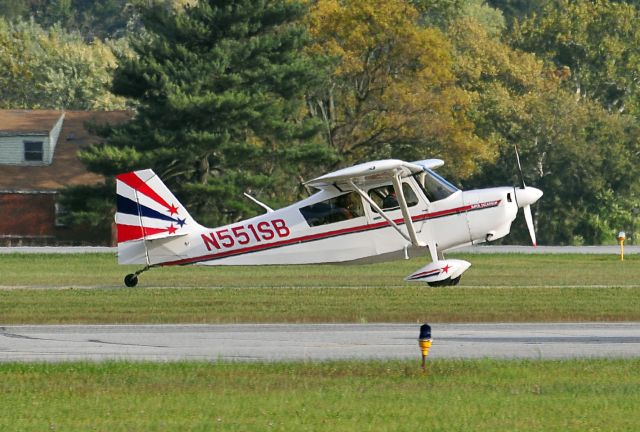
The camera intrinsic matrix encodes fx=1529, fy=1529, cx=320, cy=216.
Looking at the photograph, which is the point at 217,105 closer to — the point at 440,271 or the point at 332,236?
the point at 332,236

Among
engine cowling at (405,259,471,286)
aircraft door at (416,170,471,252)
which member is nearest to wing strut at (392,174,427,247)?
aircraft door at (416,170,471,252)

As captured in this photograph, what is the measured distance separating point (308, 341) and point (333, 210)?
36.0 feet

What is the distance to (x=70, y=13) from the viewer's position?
137000mm

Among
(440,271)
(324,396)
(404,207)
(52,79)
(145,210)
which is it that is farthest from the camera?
(52,79)

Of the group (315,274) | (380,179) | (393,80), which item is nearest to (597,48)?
(393,80)

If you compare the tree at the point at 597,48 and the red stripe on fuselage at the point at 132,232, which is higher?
the tree at the point at 597,48

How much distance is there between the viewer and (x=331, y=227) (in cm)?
3103

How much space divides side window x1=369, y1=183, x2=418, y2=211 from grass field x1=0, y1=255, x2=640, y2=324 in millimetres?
1689

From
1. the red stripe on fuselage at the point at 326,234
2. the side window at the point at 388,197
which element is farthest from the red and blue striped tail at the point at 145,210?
the side window at the point at 388,197

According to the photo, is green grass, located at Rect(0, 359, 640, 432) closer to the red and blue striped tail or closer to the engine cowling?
the engine cowling

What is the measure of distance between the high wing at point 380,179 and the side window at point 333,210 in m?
0.30

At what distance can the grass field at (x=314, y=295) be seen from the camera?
24500 millimetres

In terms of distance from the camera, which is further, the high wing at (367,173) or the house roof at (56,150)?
A: the house roof at (56,150)

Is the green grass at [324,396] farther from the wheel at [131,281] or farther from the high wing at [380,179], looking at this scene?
the wheel at [131,281]
